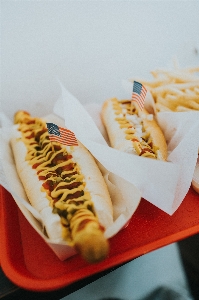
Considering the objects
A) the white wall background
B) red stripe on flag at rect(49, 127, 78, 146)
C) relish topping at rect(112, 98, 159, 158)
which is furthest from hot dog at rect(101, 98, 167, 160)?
the white wall background

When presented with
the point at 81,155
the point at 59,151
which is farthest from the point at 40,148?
the point at 81,155

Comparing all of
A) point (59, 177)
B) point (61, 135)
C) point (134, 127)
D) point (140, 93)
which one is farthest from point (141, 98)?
point (59, 177)

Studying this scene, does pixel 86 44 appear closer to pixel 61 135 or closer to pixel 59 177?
pixel 61 135

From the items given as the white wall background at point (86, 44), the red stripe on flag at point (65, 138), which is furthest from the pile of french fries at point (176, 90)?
the red stripe on flag at point (65, 138)

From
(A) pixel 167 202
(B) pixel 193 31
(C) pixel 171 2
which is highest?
(C) pixel 171 2

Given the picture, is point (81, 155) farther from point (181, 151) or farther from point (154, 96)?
point (154, 96)

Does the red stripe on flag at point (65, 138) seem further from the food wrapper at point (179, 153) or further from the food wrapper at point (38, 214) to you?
the food wrapper at point (179, 153)
